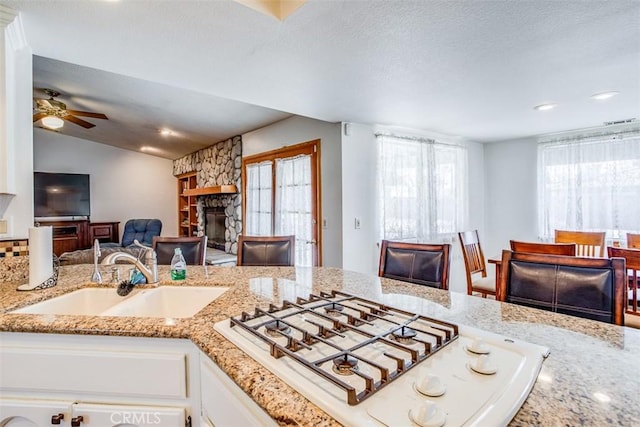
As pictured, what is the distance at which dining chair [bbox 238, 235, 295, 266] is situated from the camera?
7.61ft

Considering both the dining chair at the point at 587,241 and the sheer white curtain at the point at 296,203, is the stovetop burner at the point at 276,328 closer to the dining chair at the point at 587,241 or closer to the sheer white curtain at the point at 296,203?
the sheer white curtain at the point at 296,203

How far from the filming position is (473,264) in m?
3.19

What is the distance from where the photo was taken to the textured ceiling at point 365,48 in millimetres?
1470

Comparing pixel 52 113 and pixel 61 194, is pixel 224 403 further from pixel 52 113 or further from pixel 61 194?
pixel 61 194

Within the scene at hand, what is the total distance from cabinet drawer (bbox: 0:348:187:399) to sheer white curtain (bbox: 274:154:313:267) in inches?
101

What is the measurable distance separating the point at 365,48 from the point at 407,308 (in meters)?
1.40

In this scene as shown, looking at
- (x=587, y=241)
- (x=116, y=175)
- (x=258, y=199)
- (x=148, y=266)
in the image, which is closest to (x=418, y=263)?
(x=148, y=266)

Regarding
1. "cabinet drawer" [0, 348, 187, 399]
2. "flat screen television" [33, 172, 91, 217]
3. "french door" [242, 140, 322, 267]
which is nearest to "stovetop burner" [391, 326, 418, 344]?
"cabinet drawer" [0, 348, 187, 399]

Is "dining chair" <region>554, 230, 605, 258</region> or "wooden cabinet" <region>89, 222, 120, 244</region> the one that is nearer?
"dining chair" <region>554, 230, 605, 258</region>

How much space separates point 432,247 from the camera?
1854mm

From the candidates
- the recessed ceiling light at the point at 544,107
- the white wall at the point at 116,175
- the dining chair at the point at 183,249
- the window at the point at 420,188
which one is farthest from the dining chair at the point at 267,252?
the white wall at the point at 116,175

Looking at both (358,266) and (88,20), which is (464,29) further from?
(358,266)

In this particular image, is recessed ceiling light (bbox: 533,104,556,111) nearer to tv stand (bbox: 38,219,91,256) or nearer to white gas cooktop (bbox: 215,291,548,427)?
white gas cooktop (bbox: 215,291,548,427)

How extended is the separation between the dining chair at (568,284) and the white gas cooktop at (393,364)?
0.59 m
